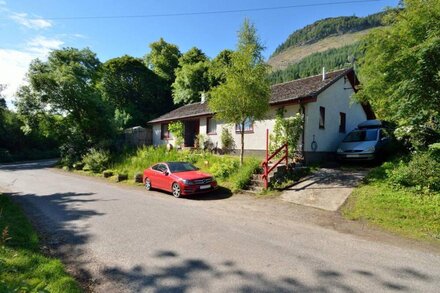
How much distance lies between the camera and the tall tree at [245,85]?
1391cm

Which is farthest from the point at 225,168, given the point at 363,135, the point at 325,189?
the point at 363,135

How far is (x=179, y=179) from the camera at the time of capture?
12.6 meters

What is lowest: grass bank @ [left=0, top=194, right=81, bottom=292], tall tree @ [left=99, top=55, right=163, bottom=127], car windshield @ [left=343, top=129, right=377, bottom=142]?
grass bank @ [left=0, top=194, right=81, bottom=292]

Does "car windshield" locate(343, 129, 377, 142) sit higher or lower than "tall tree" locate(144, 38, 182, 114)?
lower

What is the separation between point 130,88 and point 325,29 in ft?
367

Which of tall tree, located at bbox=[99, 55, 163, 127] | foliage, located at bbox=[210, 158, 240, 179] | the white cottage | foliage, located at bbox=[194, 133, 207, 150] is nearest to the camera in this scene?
foliage, located at bbox=[210, 158, 240, 179]

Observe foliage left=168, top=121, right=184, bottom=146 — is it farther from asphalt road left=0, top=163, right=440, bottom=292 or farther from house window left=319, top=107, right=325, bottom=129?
asphalt road left=0, top=163, right=440, bottom=292

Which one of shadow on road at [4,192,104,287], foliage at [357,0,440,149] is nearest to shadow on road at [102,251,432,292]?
shadow on road at [4,192,104,287]

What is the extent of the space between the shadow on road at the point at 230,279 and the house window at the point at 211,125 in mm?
15796

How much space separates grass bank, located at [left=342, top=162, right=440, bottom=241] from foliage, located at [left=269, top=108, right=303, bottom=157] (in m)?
4.68

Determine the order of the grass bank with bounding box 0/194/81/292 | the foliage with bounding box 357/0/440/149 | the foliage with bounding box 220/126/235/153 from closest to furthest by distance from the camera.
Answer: the grass bank with bounding box 0/194/81/292 → the foliage with bounding box 357/0/440/149 → the foliage with bounding box 220/126/235/153

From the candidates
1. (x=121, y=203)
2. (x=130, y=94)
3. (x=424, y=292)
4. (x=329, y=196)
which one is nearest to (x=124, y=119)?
(x=130, y=94)

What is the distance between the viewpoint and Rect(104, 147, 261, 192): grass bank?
13562mm

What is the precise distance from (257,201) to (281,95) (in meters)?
8.36
